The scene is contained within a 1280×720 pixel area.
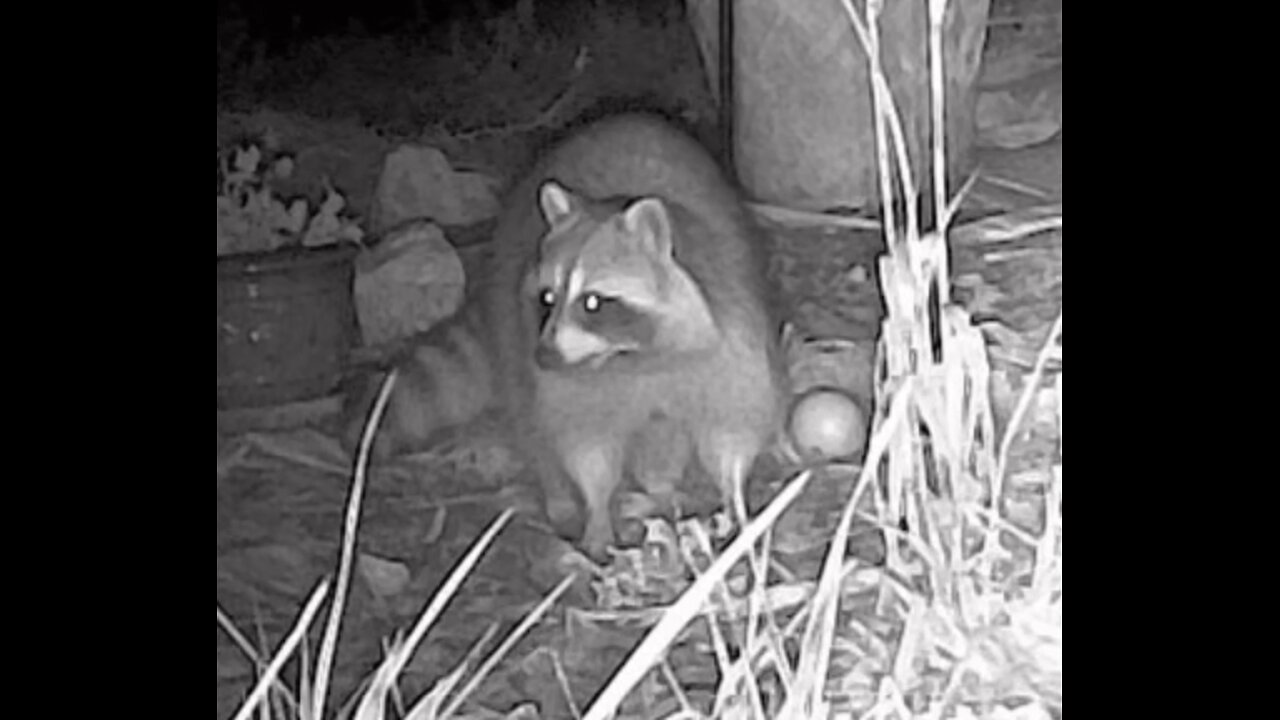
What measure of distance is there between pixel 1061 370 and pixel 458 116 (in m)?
0.43

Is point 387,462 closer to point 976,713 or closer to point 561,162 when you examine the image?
point 561,162

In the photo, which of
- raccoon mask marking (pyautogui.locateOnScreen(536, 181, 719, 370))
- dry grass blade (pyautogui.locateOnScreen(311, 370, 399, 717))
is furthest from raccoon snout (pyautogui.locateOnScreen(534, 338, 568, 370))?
dry grass blade (pyautogui.locateOnScreen(311, 370, 399, 717))

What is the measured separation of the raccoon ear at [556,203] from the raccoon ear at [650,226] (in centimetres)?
4

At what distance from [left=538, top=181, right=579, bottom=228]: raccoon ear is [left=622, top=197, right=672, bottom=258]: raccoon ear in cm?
4

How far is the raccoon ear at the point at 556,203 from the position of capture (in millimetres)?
1781

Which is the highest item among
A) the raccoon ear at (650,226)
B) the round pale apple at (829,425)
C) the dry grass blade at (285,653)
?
the raccoon ear at (650,226)

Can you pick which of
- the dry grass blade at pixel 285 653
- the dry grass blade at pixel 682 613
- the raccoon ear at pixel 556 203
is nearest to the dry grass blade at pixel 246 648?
the dry grass blade at pixel 285 653

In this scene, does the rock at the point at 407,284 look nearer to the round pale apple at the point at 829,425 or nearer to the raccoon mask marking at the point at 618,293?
the raccoon mask marking at the point at 618,293

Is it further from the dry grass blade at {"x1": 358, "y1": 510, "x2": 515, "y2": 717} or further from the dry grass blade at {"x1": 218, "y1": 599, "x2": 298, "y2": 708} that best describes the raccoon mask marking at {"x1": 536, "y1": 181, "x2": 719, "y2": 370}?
the dry grass blade at {"x1": 218, "y1": 599, "x2": 298, "y2": 708}

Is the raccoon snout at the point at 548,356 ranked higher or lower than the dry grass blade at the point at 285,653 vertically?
higher

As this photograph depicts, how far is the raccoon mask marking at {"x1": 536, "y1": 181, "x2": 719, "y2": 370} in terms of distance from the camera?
1765 mm

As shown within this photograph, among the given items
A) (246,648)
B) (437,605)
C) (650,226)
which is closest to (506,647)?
(437,605)

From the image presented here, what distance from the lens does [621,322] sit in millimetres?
1765

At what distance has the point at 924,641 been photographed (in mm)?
1779
